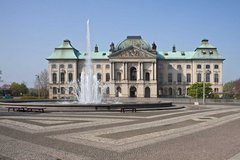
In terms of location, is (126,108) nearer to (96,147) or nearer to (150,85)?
(96,147)

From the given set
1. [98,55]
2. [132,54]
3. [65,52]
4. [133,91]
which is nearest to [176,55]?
[132,54]

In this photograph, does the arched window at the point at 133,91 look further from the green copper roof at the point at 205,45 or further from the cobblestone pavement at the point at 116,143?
the cobblestone pavement at the point at 116,143

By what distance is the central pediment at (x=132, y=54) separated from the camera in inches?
3748

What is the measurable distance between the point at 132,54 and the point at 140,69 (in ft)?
18.7

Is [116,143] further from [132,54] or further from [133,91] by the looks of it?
[133,91]

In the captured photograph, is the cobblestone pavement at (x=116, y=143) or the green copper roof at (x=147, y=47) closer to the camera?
the cobblestone pavement at (x=116, y=143)

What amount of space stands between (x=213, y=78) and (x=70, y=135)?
92.4m

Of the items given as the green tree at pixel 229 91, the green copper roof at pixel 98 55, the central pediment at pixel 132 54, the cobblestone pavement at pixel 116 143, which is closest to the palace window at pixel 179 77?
the central pediment at pixel 132 54

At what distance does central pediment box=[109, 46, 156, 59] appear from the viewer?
312 feet

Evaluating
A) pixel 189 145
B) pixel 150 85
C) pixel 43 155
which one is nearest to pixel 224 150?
pixel 189 145

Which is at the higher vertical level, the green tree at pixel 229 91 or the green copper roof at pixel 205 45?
the green copper roof at pixel 205 45

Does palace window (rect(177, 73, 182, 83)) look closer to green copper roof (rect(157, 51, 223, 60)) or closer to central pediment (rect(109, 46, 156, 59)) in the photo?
green copper roof (rect(157, 51, 223, 60))

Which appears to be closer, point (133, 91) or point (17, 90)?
point (133, 91)

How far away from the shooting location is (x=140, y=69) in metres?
95.6
